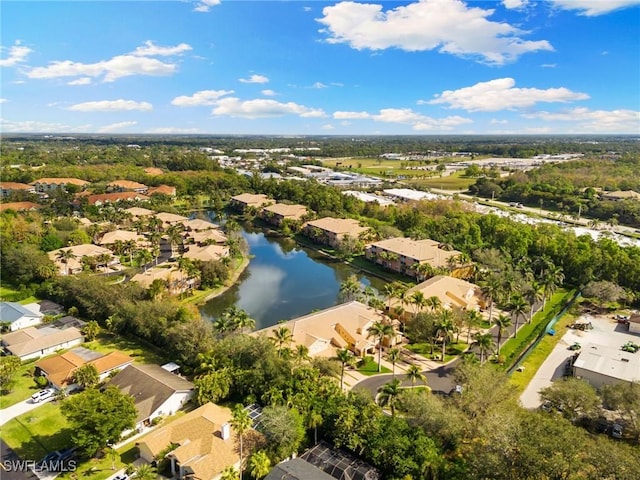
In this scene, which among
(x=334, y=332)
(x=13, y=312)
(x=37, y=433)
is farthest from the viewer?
(x=13, y=312)

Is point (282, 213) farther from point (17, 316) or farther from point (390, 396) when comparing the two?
point (390, 396)

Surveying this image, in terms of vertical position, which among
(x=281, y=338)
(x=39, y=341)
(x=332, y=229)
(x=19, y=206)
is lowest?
(x=39, y=341)

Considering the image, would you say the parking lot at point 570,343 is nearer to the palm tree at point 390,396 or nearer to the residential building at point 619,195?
the palm tree at point 390,396

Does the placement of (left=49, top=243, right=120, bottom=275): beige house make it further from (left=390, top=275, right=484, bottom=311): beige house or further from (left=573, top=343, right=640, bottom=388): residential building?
(left=573, top=343, right=640, bottom=388): residential building

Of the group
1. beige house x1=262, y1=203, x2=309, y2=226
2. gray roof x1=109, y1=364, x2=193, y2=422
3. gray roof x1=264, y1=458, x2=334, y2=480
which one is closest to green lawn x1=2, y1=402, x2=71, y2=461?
gray roof x1=109, y1=364, x2=193, y2=422

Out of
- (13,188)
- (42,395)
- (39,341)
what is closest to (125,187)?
(13,188)

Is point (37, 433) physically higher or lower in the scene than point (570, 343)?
lower

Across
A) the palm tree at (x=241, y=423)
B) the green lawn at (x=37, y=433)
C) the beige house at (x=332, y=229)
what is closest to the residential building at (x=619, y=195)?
the beige house at (x=332, y=229)
